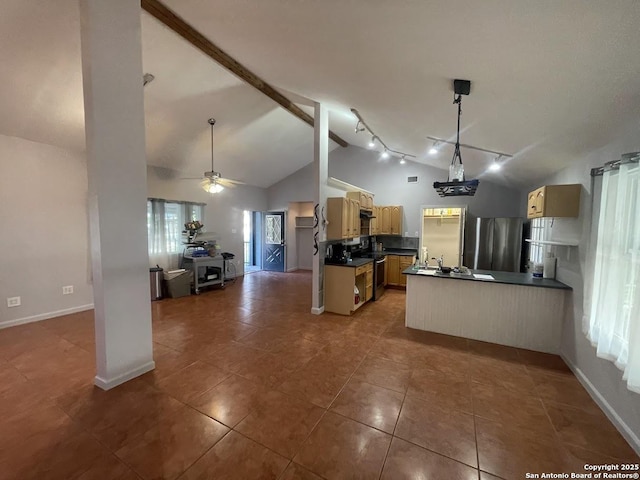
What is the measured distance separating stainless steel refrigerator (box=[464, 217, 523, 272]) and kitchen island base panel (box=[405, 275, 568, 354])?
2171 millimetres

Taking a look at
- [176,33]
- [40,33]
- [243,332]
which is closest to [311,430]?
[243,332]

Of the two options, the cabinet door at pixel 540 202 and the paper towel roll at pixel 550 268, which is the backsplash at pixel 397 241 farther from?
the cabinet door at pixel 540 202

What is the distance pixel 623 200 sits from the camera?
1893mm

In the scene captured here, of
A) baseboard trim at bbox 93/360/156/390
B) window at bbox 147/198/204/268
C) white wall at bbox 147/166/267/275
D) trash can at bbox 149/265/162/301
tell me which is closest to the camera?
baseboard trim at bbox 93/360/156/390

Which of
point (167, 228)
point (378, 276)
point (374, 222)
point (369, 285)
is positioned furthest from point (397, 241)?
point (167, 228)

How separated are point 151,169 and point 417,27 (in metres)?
5.60

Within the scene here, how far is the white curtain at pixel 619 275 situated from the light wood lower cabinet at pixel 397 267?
13.3 feet

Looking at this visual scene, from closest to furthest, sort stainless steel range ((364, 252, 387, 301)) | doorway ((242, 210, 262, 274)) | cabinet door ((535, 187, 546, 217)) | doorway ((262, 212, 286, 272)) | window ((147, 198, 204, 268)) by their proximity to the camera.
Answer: cabinet door ((535, 187, 546, 217)) → stainless steel range ((364, 252, 387, 301)) → window ((147, 198, 204, 268)) → doorway ((262, 212, 286, 272)) → doorway ((242, 210, 262, 274))

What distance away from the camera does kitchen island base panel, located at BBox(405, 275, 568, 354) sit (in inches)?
123

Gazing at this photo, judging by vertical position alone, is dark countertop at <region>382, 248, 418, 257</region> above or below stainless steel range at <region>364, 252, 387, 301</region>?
above

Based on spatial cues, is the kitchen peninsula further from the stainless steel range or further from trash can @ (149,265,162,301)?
trash can @ (149,265,162,301)

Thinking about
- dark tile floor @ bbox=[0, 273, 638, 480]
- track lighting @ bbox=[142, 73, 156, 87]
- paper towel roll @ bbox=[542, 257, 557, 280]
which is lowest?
dark tile floor @ bbox=[0, 273, 638, 480]

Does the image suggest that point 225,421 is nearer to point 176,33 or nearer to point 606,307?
point 606,307

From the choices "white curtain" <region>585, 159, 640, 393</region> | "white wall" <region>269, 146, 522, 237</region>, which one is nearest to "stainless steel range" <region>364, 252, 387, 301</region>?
"white wall" <region>269, 146, 522, 237</region>
